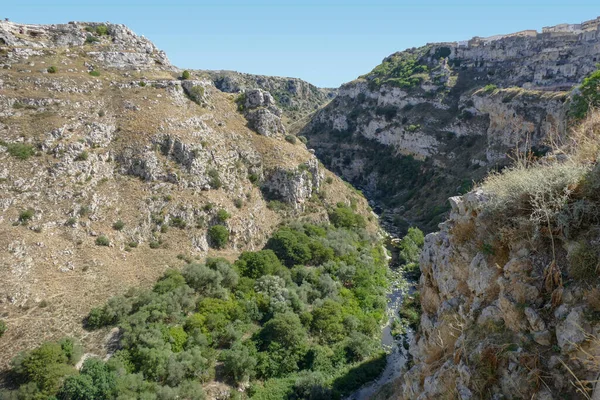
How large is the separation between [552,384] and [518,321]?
1285 mm

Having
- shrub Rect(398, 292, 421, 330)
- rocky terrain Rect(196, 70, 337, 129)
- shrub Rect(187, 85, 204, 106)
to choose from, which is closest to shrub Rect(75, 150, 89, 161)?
shrub Rect(187, 85, 204, 106)

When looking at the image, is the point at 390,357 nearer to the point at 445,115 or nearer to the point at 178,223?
the point at 178,223

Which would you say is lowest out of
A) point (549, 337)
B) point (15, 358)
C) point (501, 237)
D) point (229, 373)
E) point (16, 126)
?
point (229, 373)

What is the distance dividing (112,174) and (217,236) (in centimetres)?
1156

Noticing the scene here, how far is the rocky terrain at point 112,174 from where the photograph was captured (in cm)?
2681

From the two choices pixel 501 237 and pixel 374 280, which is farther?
pixel 374 280

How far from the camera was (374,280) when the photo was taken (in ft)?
128

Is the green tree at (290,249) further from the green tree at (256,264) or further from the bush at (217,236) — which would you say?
the bush at (217,236)

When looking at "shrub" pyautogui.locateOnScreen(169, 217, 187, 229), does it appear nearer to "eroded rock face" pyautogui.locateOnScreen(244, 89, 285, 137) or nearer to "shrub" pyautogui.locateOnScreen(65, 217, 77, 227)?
"shrub" pyautogui.locateOnScreen(65, 217, 77, 227)

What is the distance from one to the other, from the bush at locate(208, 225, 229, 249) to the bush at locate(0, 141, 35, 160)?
16788 millimetres

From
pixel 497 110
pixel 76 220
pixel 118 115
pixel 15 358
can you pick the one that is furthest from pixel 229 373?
pixel 497 110

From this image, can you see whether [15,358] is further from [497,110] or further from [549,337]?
[497,110]

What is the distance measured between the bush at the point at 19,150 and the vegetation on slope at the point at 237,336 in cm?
1601

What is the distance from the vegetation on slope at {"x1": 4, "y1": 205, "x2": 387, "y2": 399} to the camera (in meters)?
21.0
